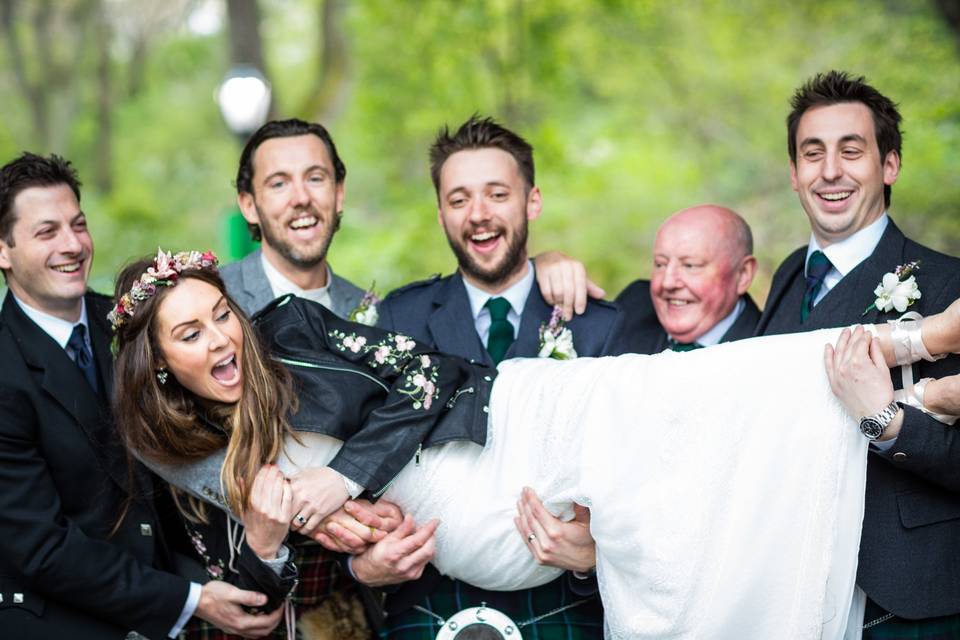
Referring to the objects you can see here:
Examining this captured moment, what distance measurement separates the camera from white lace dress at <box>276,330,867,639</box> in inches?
103

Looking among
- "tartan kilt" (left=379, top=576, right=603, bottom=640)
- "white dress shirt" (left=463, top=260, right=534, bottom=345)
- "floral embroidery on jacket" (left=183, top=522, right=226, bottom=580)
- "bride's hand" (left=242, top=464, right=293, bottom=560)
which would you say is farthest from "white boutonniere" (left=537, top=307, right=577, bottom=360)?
"floral embroidery on jacket" (left=183, top=522, right=226, bottom=580)

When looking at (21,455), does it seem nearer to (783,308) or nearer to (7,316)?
(7,316)

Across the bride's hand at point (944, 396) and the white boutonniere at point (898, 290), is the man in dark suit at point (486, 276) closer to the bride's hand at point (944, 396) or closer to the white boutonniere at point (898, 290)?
the white boutonniere at point (898, 290)

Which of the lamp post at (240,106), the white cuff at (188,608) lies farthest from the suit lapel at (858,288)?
the lamp post at (240,106)

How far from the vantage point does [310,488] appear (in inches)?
112

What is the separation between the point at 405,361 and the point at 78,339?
109 centimetres

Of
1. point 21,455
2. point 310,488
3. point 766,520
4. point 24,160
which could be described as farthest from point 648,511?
point 24,160

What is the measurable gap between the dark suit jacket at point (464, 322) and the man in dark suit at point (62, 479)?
3.26 feet

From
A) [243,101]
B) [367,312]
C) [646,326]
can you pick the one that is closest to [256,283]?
[367,312]

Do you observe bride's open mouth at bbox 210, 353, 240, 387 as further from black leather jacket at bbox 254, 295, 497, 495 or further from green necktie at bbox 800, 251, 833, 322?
green necktie at bbox 800, 251, 833, 322

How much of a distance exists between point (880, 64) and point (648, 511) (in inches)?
349

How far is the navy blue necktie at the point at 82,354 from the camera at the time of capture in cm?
322

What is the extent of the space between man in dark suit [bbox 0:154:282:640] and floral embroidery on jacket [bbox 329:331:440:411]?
734mm

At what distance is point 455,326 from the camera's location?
3.51m
